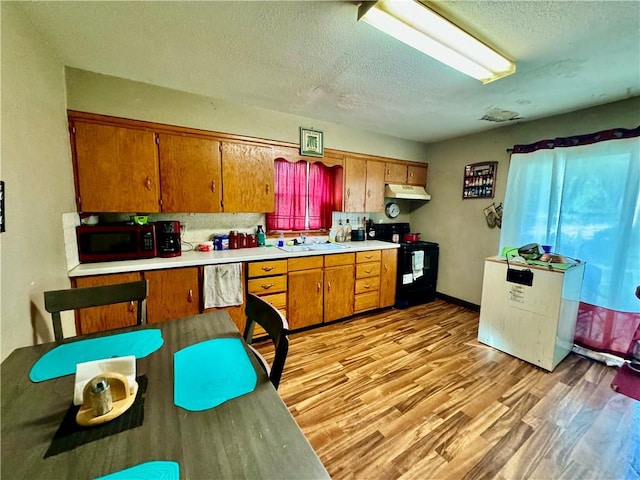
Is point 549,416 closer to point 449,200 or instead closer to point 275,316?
point 275,316

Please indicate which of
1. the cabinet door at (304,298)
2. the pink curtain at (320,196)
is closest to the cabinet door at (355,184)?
the pink curtain at (320,196)

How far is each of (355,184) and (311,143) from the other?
813 mm

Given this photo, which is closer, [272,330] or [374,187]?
[272,330]

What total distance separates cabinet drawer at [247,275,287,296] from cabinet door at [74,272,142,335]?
938mm

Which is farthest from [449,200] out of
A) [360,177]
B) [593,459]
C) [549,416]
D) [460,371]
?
[593,459]

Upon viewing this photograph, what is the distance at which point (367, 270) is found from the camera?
3.28 meters

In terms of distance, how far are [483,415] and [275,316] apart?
174 centimetres

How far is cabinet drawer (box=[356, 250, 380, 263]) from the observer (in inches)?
126

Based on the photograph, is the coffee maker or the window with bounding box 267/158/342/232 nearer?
the coffee maker

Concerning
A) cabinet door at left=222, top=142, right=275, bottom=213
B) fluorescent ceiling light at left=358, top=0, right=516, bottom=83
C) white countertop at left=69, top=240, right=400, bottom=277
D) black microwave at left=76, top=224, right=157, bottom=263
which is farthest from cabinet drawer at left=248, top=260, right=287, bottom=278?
fluorescent ceiling light at left=358, top=0, right=516, bottom=83

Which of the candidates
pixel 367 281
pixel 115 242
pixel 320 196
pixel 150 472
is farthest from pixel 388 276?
pixel 150 472

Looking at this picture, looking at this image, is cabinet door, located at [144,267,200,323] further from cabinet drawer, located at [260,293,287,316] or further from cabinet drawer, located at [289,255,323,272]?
cabinet drawer, located at [289,255,323,272]

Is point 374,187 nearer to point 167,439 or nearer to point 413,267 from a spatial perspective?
point 413,267

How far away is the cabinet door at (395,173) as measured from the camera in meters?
3.74
